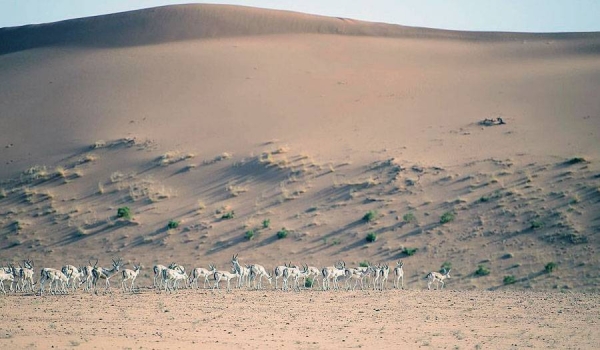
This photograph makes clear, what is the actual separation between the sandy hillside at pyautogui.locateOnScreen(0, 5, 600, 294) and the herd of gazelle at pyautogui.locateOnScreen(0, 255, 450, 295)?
5.81ft

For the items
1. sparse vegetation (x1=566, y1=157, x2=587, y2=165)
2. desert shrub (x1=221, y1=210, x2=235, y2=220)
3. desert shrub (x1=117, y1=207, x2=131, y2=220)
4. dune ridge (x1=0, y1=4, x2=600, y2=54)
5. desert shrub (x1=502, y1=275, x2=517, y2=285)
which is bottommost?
desert shrub (x1=117, y1=207, x2=131, y2=220)

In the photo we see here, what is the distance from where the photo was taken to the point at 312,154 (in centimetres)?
5078

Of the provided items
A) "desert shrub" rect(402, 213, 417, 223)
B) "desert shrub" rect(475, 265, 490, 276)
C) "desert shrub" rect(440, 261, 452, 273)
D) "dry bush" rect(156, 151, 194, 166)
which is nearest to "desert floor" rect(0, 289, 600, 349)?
"desert shrub" rect(475, 265, 490, 276)

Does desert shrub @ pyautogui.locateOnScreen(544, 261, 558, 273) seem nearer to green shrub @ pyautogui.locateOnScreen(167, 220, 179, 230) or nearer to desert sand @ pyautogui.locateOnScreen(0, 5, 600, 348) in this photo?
desert sand @ pyautogui.locateOnScreen(0, 5, 600, 348)

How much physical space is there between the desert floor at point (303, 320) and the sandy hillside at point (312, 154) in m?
6.56

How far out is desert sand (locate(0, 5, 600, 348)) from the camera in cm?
2608

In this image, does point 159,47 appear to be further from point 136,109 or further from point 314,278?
point 314,278

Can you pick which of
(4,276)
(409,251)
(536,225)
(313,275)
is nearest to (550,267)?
(536,225)

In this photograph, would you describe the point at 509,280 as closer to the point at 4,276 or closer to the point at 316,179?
the point at 316,179

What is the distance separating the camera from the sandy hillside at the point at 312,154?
40.9m

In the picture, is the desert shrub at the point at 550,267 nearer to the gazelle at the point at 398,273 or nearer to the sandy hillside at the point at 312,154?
the sandy hillside at the point at 312,154


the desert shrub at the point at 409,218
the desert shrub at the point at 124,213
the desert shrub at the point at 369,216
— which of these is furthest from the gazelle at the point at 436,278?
the desert shrub at the point at 124,213

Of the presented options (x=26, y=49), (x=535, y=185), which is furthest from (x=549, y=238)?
(x=26, y=49)

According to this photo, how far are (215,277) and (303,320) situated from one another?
8.31 m
